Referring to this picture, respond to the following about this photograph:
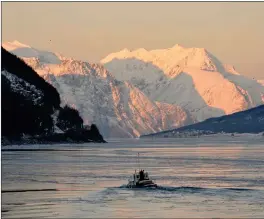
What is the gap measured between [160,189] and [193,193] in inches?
288

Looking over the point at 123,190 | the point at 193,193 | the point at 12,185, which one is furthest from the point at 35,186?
the point at 193,193

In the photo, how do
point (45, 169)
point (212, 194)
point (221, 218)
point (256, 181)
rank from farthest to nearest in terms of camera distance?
point (45, 169)
point (256, 181)
point (212, 194)
point (221, 218)

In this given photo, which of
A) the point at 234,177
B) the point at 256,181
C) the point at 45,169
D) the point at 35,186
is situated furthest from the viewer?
the point at 45,169

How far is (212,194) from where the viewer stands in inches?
4550

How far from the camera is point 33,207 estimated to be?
97500 millimetres

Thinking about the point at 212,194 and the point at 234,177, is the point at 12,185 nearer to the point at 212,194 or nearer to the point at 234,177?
the point at 212,194

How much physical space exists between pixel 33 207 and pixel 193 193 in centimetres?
2611

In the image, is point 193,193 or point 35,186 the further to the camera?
point 35,186

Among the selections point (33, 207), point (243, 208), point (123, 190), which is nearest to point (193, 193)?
point (123, 190)

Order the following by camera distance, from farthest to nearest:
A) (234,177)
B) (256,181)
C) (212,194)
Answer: (234,177) → (256,181) → (212,194)

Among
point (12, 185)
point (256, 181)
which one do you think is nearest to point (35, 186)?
point (12, 185)

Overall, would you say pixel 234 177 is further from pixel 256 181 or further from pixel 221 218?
pixel 221 218

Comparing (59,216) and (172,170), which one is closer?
(59,216)

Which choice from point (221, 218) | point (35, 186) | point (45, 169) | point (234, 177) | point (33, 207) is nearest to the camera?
point (221, 218)
